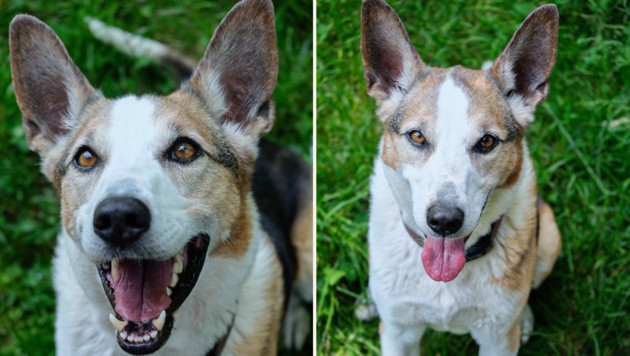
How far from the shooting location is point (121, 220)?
2.38m

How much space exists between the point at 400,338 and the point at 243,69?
1533 mm

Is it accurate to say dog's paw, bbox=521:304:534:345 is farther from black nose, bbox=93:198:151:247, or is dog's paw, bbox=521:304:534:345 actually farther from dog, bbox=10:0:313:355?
black nose, bbox=93:198:151:247

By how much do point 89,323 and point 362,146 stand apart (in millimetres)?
1733

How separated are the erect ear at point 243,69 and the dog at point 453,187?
0.42 m

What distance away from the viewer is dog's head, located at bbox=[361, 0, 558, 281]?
2682mm

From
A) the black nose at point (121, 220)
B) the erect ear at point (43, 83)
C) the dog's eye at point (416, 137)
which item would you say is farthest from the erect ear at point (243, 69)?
the black nose at point (121, 220)

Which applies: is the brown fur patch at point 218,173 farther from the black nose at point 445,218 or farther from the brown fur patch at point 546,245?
the brown fur patch at point 546,245

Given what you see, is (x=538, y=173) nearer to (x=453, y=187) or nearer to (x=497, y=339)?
(x=497, y=339)

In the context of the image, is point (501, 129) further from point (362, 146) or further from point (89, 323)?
point (89, 323)

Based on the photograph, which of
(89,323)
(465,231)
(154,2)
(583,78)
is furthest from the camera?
(154,2)

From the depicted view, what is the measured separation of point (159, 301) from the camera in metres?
2.69

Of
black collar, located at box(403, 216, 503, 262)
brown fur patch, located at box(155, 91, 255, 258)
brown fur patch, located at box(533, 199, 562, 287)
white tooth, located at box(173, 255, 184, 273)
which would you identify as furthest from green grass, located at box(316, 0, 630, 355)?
white tooth, located at box(173, 255, 184, 273)

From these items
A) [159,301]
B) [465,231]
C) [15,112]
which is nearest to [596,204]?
[465,231]

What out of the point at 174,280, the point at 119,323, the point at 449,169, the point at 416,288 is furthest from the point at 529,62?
the point at 119,323
